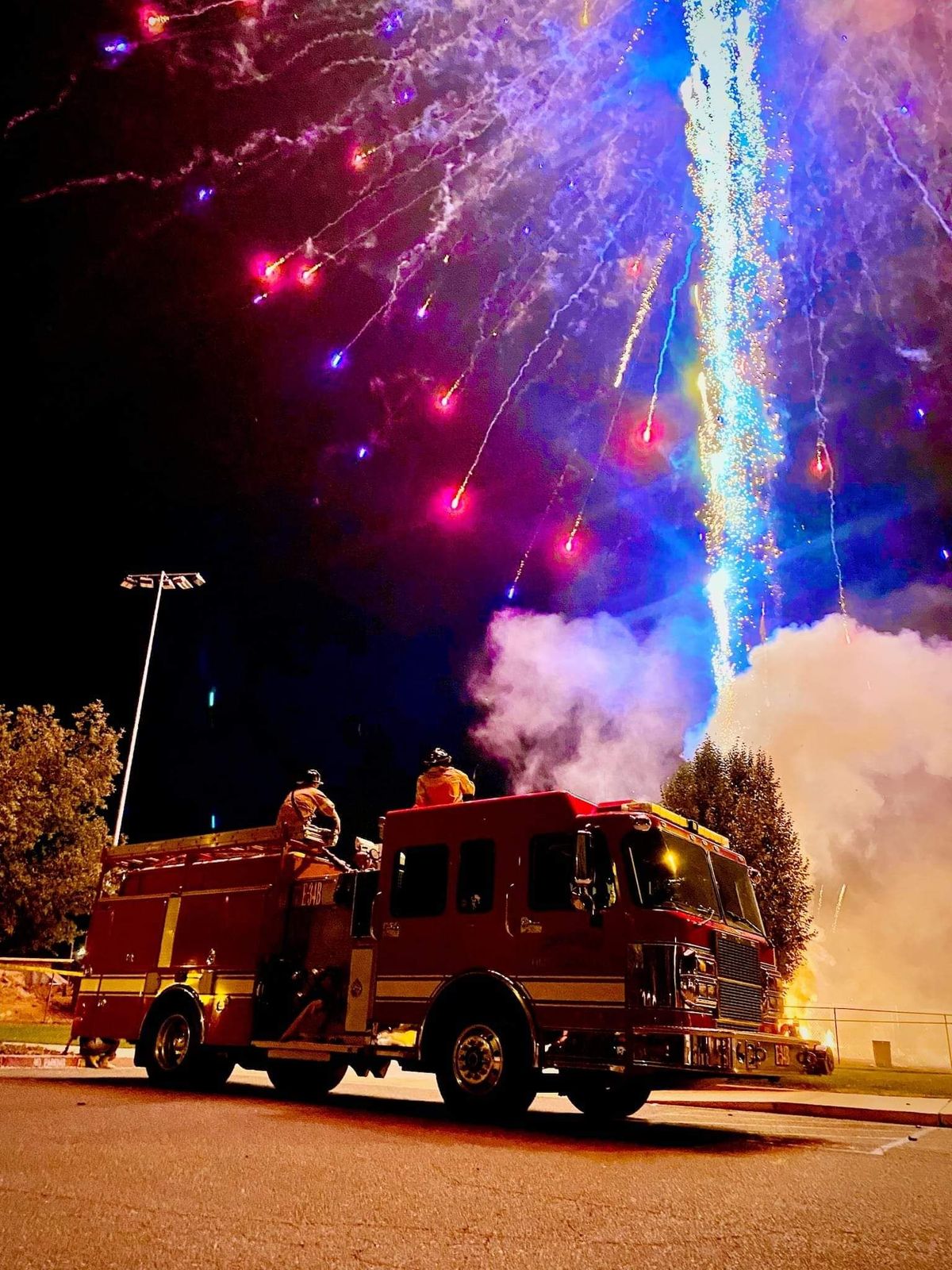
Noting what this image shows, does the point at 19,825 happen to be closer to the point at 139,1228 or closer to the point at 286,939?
the point at 286,939

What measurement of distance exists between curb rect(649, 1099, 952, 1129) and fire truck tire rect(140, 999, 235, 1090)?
6291mm

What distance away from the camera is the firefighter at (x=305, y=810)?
1160 centimetres

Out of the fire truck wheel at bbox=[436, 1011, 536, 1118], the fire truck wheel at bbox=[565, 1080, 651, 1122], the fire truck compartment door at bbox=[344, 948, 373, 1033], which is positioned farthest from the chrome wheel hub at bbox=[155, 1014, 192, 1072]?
the fire truck wheel at bbox=[565, 1080, 651, 1122]

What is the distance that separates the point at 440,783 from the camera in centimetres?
1118

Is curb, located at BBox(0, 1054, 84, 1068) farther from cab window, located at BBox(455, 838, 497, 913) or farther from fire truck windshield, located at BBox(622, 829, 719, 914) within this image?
fire truck windshield, located at BBox(622, 829, 719, 914)

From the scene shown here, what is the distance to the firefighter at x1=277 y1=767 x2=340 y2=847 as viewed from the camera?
1160 centimetres

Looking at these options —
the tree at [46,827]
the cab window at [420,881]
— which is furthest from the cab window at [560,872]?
the tree at [46,827]

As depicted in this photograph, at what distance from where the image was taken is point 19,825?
94.8ft

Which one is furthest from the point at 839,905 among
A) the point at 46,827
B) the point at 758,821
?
the point at 46,827

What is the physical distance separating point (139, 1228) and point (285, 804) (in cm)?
782

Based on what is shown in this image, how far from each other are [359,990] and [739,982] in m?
3.90

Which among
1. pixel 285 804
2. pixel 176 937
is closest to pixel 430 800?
pixel 285 804

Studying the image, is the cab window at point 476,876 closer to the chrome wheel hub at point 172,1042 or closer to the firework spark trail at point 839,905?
the chrome wheel hub at point 172,1042

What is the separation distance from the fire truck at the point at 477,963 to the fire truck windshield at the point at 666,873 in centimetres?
2
